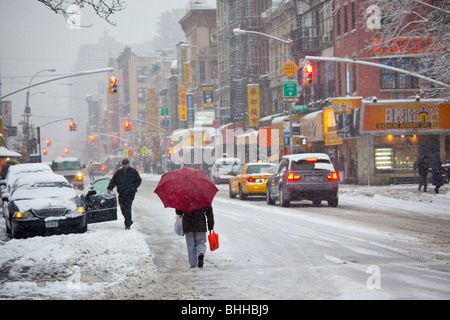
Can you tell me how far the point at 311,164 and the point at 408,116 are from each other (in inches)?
803

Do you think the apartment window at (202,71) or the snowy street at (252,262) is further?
the apartment window at (202,71)

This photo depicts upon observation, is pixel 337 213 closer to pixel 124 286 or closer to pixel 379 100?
pixel 124 286

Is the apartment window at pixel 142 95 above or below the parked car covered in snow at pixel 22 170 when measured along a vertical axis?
above

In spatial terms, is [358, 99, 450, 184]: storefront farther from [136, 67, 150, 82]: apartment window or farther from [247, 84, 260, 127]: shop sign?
[136, 67, 150, 82]: apartment window

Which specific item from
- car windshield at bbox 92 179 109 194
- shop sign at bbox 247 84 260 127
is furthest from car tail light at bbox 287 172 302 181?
shop sign at bbox 247 84 260 127

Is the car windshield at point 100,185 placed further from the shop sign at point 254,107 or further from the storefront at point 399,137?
the shop sign at point 254,107

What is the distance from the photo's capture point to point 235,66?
7212 cm

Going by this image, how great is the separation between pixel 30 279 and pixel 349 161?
38295mm

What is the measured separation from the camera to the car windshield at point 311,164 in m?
25.2

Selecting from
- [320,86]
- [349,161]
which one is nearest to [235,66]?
[320,86]

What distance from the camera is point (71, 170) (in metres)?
49.2

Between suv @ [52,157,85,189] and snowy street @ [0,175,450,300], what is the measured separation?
28.1 m

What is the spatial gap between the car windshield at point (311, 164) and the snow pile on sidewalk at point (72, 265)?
31.7 feet

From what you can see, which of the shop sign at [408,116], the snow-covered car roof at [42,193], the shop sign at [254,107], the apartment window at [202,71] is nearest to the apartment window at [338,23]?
the shop sign at [408,116]
